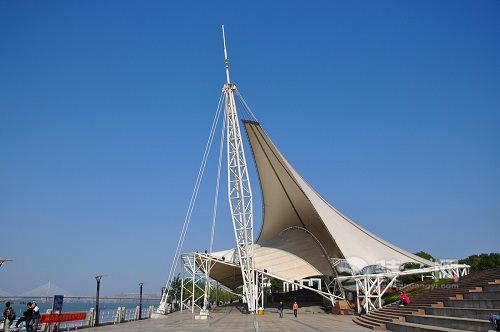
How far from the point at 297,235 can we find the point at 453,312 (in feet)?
90.3

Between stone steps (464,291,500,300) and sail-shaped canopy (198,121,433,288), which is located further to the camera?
sail-shaped canopy (198,121,433,288)

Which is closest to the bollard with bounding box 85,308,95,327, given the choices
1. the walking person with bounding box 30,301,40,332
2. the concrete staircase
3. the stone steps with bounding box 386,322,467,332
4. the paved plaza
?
the paved plaza

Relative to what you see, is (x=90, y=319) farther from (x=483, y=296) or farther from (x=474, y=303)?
(x=483, y=296)

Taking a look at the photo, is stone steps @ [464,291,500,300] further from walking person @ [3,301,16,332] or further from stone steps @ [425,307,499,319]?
walking person @ [3,301,16,332]

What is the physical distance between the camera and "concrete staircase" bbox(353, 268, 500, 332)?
40.9ft

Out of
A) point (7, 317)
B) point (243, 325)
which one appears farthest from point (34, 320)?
point (243, 325)

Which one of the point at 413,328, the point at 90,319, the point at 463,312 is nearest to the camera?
the point at 463,312

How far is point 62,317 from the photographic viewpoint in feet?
56.9

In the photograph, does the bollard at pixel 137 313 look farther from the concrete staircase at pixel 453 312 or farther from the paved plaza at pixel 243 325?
the concrete staircase at pixel 453 312

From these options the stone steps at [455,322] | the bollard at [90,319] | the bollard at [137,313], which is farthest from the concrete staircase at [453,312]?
the bollard at [137,313]

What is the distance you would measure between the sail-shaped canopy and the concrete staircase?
12.3 metres

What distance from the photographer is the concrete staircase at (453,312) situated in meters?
12.5

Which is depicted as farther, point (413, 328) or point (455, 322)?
point (413, 328)

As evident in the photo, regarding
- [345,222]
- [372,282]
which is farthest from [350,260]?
[345,222]
